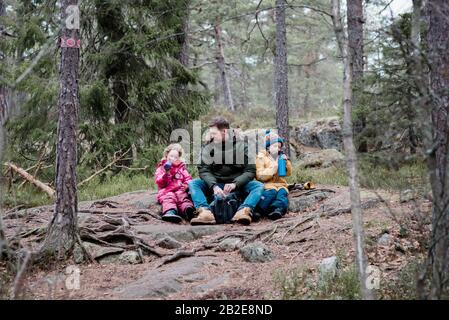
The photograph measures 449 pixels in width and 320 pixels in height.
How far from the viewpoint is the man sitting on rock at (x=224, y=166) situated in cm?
768

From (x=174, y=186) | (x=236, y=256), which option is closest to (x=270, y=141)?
(x=174, y=186)

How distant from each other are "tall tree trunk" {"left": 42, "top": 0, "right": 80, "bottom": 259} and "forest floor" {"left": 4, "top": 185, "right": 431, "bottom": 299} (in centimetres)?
32

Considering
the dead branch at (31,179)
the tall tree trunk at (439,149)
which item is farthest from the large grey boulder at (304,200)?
the dead branch at (31,179)

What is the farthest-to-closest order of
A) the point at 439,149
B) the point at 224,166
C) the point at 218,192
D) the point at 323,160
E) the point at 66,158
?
the point at 323,160 → the point at 224,166 → the point at 218,192 → the point at 66,158 → the point at 439,149

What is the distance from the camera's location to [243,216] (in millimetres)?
7164

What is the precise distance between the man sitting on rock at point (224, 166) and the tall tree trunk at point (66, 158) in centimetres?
249

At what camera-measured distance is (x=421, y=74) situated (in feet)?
11.6

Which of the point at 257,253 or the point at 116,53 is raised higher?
the point at 116,53

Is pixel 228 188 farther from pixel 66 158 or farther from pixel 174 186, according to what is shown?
pixel 66 158

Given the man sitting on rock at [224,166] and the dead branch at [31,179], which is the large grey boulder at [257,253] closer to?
the man sitting on rock at [224,166]

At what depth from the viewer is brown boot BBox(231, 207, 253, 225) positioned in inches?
282

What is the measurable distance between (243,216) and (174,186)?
1496 mm

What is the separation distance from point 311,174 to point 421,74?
776cm
